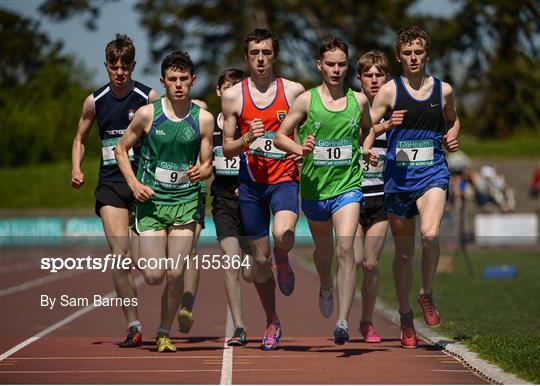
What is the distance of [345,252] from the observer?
10844 mm

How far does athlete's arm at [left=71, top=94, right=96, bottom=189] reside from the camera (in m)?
11.2

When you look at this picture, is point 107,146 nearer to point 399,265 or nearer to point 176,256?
point 176,256

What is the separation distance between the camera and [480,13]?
58.5m

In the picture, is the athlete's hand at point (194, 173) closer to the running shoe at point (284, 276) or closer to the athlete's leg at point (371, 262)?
the running shoe at point (284, 276)

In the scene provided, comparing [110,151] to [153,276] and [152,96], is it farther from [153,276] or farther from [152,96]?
[153,276]

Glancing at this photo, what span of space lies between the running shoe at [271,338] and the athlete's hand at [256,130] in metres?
1.83

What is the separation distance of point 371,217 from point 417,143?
1188 mm

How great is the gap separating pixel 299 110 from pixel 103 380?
2874mm

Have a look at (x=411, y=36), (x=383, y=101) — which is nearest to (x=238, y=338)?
(x=383, y=101)

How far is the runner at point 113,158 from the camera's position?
11.2 m

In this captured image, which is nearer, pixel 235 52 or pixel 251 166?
pixel 251 166

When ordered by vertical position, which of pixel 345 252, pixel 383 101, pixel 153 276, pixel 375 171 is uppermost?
pixel 383 101

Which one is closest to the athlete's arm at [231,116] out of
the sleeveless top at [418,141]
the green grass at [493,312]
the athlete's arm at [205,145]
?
the athlete's arm at [205,145]

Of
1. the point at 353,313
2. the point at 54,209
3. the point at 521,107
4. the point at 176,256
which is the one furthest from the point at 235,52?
the point at 176,256
